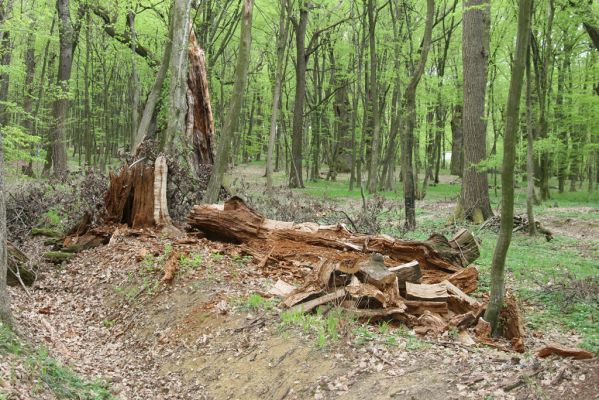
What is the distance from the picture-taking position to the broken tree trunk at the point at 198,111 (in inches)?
559

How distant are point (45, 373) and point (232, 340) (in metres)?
1.96

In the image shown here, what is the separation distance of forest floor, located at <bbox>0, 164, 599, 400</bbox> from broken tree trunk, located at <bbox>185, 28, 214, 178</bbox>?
5201 millimetres

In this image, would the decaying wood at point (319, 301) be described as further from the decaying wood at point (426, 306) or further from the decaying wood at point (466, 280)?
the decaying wood at point (466, 280)

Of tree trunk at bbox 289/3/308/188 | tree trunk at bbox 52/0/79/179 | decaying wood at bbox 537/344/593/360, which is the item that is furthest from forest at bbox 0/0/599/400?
tree trunk at bbox 289/3/308/188

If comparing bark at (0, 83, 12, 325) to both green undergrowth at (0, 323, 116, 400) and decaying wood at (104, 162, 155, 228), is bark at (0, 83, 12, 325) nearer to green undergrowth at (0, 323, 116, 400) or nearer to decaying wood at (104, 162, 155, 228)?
green undergrowth at (0, 323, 116, 400)

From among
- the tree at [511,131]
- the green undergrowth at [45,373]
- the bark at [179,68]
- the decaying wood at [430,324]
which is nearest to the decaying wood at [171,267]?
the green undergrowth at [45,373]

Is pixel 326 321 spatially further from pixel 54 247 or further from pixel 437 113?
pixel 437 113

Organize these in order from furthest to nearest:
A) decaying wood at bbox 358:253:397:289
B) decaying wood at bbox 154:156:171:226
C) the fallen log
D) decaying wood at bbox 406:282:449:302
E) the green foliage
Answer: the green foliage
decaying wood at bbox 154:156:171:226
the fallen log
decaying wood at bbox 406:282:449:302
decaying wood at bbox 358:253:397:289

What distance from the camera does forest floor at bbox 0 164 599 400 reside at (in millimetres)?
4293

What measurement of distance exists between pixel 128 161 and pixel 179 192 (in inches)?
47.0

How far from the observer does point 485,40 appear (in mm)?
14539

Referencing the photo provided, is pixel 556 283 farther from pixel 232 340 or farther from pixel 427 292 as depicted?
pixel 232 340

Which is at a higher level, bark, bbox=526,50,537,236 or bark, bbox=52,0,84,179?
bark, bbox=52,0,84,179

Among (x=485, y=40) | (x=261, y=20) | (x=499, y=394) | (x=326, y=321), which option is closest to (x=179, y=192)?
(x=326, y=321)
